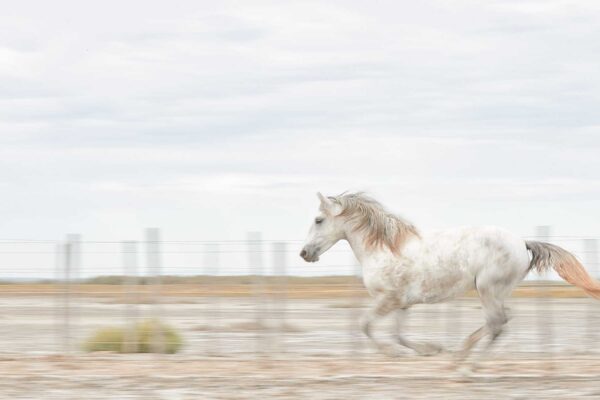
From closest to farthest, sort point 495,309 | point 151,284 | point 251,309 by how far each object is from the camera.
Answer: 1. point 495,309
2. point 151,284
3. point 251,309

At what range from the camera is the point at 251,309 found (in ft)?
92.4

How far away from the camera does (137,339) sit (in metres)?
16.7

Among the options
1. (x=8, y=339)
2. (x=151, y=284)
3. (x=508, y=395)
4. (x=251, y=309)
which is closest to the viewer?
(x=508, y=395)

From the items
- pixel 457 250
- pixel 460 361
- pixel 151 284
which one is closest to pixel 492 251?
pixel 457 250

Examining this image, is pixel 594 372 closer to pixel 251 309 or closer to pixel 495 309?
pixel 495 309

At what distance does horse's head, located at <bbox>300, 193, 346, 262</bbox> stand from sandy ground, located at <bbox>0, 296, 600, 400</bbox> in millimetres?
1118

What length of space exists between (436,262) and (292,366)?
81.6 inches

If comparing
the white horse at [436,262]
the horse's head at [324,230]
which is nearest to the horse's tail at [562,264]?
the white horse at [436,262]

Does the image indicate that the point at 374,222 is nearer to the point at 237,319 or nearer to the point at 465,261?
the point at 465,261

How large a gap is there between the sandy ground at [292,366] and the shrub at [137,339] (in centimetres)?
21

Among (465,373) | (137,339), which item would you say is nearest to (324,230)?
(465,373)

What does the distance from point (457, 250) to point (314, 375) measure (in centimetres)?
193

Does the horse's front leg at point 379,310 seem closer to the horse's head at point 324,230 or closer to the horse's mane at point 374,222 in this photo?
the horse's mane at point 374,222

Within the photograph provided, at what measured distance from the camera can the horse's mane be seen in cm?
1290
